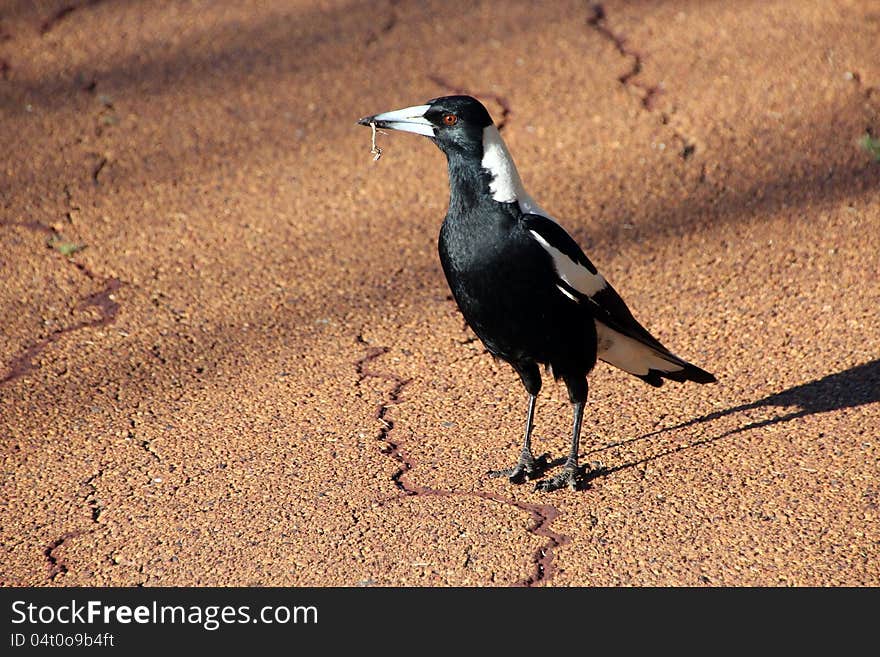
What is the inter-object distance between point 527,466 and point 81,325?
1.68 meters

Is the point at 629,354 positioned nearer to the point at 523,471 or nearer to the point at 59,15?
the point at 523,471

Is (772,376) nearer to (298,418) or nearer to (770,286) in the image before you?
(770,286)

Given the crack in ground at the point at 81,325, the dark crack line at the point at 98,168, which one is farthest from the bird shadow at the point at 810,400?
the dark crack line at the point at 98,168

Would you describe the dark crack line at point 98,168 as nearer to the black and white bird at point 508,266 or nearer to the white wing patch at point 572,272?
the black and white bird at point 508,266

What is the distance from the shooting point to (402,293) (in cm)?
411

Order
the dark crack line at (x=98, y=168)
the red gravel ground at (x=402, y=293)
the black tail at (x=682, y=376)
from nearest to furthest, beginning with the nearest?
the red gravel ground at (x=402, y=293)
the black tail at (x=682, y=376)
the dark crack line at (x=98, y=168)

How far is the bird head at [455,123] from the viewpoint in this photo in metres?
2.96

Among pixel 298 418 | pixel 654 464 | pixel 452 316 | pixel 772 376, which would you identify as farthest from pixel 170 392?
pixel 772 376

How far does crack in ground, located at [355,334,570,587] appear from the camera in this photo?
275 centimetres

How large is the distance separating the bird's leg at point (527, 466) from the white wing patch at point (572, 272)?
37 cm

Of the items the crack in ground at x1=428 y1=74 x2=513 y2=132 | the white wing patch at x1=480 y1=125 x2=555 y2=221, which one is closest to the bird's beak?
the white wing patch at x1=480 y1=125 x2=555 y2=221

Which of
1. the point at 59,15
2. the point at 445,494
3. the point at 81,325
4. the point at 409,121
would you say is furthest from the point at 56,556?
the point at 59,15

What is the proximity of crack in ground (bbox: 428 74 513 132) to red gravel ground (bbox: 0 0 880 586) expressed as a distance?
0.02 metres

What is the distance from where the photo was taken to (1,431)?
10.9 feet
